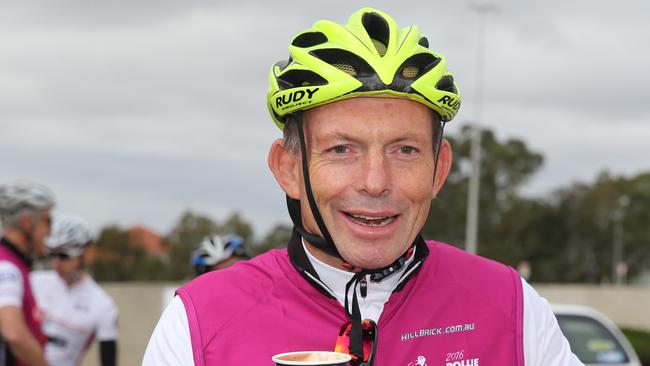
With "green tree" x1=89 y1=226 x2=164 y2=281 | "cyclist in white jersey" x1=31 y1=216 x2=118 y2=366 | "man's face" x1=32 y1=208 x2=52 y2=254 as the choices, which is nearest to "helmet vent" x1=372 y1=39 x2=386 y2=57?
"man's face" x1=32 y1=208 x2=52 y2=254

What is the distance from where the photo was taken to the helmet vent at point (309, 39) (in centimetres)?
269

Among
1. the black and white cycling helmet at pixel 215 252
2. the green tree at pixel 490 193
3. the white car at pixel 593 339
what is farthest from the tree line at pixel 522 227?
the black and white cycling helmet at pixel 215 252

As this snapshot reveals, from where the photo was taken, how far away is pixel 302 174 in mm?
2656

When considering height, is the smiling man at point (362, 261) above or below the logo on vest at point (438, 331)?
above

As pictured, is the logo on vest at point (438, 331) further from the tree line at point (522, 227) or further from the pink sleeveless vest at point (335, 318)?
the tree line at point (522, 227)

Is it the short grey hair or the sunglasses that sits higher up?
the short grey hair

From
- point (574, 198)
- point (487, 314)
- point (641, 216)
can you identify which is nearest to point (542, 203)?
point (574, 198)

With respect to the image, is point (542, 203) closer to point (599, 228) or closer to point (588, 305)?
point (599, 228)

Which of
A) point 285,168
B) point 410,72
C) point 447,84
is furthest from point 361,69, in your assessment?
point 285,168

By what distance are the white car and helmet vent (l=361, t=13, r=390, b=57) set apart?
7843 mm

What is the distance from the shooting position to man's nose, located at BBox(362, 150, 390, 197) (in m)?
2.44

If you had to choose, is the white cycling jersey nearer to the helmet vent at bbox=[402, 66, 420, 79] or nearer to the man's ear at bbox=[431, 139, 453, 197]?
the man's ear at bbox=[431, 139, 453, 197]

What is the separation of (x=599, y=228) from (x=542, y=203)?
238 inches

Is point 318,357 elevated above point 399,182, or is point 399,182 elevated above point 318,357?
point 399,182
